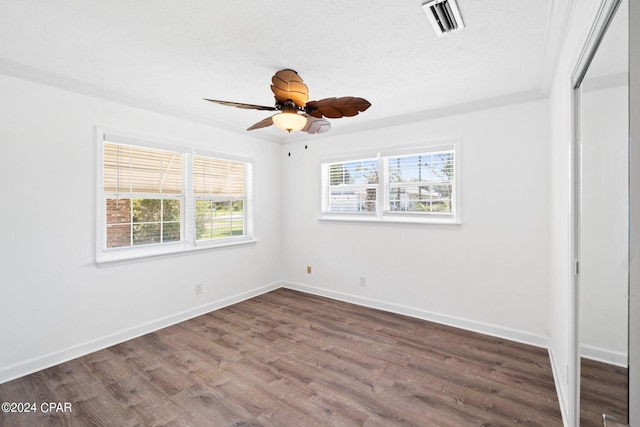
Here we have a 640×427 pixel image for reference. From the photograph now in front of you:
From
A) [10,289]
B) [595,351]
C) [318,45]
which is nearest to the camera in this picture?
[595,351]

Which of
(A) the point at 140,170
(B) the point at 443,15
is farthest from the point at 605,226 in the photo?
(A) the point at 140,170

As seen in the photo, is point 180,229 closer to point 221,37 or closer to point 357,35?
point 221,37

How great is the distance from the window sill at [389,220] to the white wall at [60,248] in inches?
84.7

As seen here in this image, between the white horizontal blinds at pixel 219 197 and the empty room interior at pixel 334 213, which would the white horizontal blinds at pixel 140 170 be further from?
the white horizontal blinds at pixel 219 197

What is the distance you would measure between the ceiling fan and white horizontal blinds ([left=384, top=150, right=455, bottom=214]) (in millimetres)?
1772

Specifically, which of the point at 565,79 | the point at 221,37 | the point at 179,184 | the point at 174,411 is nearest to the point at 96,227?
the point at 179,184

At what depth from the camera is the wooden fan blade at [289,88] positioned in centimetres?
209

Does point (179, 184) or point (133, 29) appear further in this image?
point (179, 184)

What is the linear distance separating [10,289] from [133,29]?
7.57ft

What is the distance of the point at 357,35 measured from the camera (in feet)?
6.36

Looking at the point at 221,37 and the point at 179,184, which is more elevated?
the point at 221,37

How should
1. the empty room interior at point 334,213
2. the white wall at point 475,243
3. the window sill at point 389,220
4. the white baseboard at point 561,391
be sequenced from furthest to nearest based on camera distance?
1. the window sill at point 389,220
2. the white wall at point 475,243
3. the white baseboard at point 561,391
4. the empty room interior at point 334,213

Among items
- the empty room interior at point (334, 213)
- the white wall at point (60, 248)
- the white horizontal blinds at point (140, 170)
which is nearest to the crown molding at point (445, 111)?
the empty room interior at point (334, 213)

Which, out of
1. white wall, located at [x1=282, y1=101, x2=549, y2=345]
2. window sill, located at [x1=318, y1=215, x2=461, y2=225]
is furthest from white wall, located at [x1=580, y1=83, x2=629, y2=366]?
window sill, located at [x1=318, y1=215, x2=461, y2=225]
